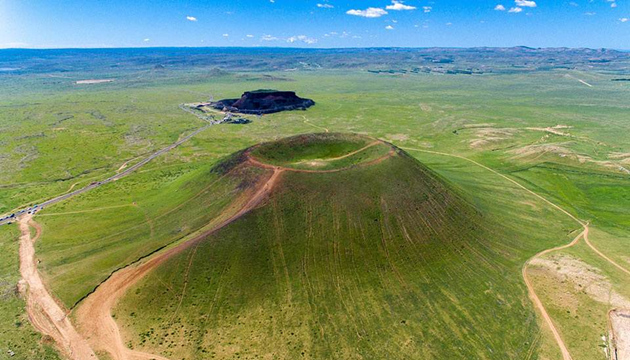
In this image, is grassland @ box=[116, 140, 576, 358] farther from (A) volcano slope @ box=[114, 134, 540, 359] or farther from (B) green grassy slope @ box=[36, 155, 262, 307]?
(B) green grassy slope @ box=[36, 155, 262, 307]

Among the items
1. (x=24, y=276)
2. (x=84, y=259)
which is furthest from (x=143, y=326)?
(x=24, y=276)

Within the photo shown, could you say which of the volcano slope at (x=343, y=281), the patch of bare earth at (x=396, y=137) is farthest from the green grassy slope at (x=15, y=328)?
the patch of bare earth at (x=396, y=137)

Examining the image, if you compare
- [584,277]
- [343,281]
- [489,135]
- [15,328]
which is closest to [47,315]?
[15,328]

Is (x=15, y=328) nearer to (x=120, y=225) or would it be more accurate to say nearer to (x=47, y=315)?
(x=47, y=315)

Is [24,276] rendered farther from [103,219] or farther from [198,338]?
[198,338]

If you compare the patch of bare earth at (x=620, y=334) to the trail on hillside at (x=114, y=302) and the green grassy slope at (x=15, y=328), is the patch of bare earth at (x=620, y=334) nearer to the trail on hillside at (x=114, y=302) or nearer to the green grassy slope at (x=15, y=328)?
the trail on hillside at (x=114, y=302)

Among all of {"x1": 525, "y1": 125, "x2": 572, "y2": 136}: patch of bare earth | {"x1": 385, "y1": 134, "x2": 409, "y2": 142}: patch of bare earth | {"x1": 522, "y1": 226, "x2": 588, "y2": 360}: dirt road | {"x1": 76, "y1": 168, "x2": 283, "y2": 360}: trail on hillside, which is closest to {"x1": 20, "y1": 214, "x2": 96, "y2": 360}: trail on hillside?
{"x1": 76, "y1": 168, "x2": 283, "y2": 360}: trail on hillside
